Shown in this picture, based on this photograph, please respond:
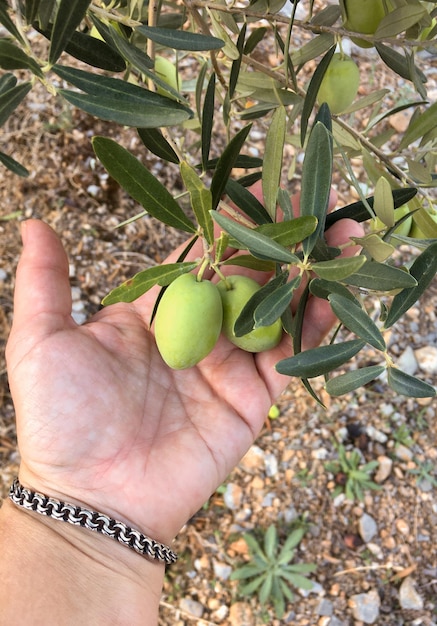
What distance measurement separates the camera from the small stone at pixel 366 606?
86.7 inches

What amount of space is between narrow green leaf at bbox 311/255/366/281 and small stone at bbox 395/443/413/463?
5.80 ft

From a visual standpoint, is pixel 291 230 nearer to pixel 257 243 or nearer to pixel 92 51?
pixel 257 243

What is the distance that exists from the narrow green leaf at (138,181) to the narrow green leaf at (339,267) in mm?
249

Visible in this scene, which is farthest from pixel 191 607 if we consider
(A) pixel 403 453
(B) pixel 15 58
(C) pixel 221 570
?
(B) pixel 15 58

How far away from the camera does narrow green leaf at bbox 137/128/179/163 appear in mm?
1022

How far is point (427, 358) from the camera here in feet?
8.61

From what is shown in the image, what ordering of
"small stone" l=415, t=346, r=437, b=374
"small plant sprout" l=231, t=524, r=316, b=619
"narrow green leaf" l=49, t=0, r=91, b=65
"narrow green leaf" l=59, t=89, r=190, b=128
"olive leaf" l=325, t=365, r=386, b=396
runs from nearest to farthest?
"narrow green leaf" l=49, t=0, r=91, b=65 → "narrow green leaf" l=59, t=89, r=190, b=128 → "olive leaf" l=325, t=365, r=386, b=396 → "small plant sprout" l=231, t=524, r=316, b=619 → "small stone" l=415, t=346, r=437, b=374

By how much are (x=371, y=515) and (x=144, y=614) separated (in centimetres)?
129

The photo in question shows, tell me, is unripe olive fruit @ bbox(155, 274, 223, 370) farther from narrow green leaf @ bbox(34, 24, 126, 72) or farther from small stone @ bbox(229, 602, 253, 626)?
small stone @ bbox(229, 602, 253, 626)

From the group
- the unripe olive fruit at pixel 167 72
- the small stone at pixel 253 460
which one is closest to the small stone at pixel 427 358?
the small stone at pixel 253 460

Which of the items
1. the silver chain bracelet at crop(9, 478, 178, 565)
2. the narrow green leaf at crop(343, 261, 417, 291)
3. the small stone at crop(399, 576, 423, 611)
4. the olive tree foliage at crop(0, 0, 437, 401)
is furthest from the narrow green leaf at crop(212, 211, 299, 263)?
the small stone at crop(399, 576, 423, 611)

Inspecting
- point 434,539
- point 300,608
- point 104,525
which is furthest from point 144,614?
point 434,539

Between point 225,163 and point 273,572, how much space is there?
175 cm

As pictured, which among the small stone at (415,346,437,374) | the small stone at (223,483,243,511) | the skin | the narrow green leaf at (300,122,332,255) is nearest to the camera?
the narrow green leaf at (300,122,332,255)
